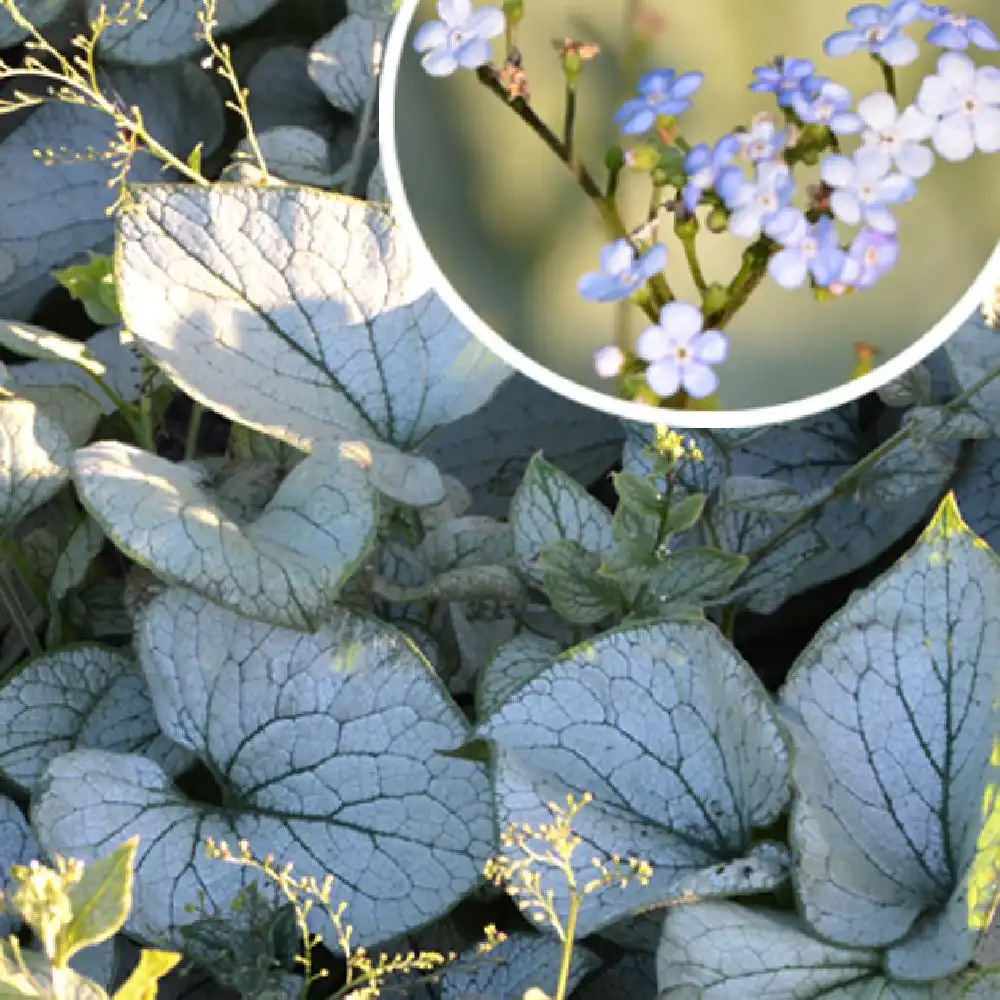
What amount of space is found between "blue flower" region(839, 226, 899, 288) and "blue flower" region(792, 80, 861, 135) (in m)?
0.05

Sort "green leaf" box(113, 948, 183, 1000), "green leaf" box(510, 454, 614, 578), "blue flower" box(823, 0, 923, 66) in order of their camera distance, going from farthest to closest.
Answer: "green leaf" box(510, 454, 614, 578) → "blue flower" box(823, 0, 923, 66) → "green leaf" box(113, 948, 183, 1000)

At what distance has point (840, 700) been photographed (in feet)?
2.45

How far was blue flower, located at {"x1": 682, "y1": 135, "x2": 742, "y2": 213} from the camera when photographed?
644mm

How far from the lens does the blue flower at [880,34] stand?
62cm

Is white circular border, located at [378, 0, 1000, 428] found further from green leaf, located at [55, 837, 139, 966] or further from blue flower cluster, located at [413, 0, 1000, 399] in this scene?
green leaf, located at [55, 837, 139, 966]

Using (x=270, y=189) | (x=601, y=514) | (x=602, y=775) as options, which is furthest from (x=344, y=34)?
(x=602, y=775)

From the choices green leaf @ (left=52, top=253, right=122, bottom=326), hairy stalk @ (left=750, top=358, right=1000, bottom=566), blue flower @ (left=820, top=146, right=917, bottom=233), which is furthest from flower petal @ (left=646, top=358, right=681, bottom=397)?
green leaf @ (left=52, top=253, right=122, bottom=326)

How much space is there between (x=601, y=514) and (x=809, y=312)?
22 cm

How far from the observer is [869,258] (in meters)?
0.66

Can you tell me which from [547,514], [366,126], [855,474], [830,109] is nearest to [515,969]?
[547,514]

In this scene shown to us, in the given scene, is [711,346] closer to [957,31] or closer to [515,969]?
[957,31]

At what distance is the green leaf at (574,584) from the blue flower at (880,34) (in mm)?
296

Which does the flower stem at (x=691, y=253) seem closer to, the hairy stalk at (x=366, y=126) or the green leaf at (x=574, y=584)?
the green leaf at (x=574, y=584)

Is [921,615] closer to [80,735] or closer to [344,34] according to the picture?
[80,735]
